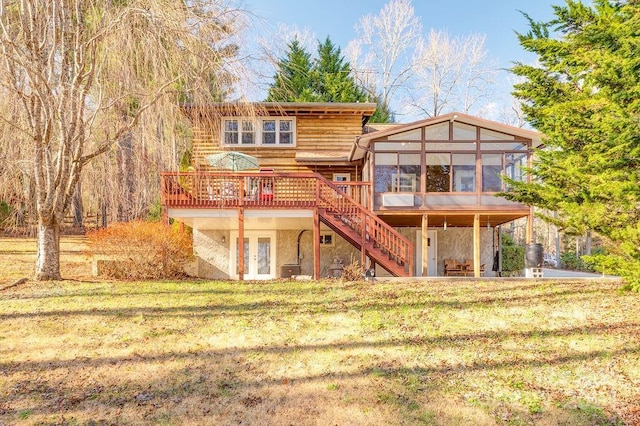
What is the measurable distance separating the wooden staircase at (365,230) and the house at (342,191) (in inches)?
1.3

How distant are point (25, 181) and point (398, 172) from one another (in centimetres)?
1067

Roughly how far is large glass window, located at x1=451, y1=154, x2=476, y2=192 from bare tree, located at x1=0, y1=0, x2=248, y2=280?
27.7 ft

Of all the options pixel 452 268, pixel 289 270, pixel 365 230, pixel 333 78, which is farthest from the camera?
pixel 333 78

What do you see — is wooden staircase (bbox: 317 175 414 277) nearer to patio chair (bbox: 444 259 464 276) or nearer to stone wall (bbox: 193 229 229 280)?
patio chair (bbox: 444 259 464 276)

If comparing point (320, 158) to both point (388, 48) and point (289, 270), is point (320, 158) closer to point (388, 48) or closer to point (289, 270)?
point (289, 270)

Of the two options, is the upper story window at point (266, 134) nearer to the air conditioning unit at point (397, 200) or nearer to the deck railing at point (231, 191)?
the deck railing at point (231, 191)

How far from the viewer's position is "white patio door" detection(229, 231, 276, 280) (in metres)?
14.8

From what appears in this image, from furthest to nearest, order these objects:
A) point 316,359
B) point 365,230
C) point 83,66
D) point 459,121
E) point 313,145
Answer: point 313,145 < point 459,121 < point 365,230 < point 83,66 < point 316,359

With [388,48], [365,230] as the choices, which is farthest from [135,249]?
[388,48]

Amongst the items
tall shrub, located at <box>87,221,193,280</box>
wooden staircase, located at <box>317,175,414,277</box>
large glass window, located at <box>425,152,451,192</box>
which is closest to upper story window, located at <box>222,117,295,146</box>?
wooden staircase, located at <box>317,175,414,277</box>

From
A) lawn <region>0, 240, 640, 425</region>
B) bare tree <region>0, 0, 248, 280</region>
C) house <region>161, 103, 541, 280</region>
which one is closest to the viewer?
lawn <region>0, 240, 640, 425</region>

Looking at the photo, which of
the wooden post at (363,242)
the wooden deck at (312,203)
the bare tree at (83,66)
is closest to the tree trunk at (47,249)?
the bare tree at (83,66)

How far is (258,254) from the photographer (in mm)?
14836

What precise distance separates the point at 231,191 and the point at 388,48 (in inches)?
920
